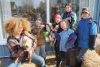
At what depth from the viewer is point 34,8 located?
25.6 feet

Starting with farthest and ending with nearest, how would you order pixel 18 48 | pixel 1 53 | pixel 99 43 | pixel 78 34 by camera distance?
pixel 1 53
pixel 99 43
pixel 78 34
pixel 18 48

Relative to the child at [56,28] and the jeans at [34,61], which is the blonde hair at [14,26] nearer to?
the jeans at [34,61]

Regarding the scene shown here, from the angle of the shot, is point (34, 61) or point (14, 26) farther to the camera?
point (34, 61)

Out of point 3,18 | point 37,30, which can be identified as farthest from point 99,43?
point 3,18

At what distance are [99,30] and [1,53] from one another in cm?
313

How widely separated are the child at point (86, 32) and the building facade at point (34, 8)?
2067 mm

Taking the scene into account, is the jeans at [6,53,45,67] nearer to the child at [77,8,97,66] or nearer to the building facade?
the child at [77,8,97,66]

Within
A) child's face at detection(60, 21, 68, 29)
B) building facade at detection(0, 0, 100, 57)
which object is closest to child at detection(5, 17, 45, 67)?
child's face at detection(60, 21, 68, 29)

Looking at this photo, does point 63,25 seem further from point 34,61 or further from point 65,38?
point 34,61

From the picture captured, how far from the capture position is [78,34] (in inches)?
239

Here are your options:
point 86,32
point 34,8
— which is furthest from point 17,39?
point 34,8

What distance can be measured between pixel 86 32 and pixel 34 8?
240cm

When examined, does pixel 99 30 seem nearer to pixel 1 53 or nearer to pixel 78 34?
pixel 78 34

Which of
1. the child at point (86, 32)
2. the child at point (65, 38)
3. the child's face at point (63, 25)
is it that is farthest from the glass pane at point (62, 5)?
the child at point (86, 32)
